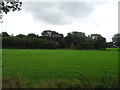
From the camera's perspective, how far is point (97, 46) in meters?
80.0

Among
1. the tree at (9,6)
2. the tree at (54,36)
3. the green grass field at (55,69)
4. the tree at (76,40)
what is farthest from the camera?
the tree at (76,40)

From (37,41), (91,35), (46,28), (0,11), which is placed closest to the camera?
(0,11)

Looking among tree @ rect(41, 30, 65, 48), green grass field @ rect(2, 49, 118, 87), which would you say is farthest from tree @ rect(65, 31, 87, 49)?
green grass field @ rect(2, 49, 118, 87)

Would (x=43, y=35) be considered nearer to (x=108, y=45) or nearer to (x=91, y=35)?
(x=91, y=35)

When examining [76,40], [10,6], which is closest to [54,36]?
[76,40]

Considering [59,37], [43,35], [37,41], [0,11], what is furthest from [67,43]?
[0,11]

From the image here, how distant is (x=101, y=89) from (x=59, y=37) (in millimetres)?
76924

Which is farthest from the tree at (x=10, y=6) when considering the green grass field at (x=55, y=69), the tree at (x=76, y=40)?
the tree at (x=76, y=40)

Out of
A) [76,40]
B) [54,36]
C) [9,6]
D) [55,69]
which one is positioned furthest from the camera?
[54,36]

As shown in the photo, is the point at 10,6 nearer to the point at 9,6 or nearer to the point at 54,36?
the point at 9,6

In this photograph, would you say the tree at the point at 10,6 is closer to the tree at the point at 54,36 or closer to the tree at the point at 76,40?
the tree at the point at 54,36

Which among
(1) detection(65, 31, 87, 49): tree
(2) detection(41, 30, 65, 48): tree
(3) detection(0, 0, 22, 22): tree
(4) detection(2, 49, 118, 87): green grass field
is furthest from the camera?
(1) detection(65, 31, 87, 49): tree

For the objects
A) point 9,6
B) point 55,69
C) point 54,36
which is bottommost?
point 55,69

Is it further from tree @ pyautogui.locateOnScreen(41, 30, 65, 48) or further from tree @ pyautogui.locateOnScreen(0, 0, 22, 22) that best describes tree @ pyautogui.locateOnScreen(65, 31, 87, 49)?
tree @ pyautogui.locateOnScreen(0, 0, 22, 22)
